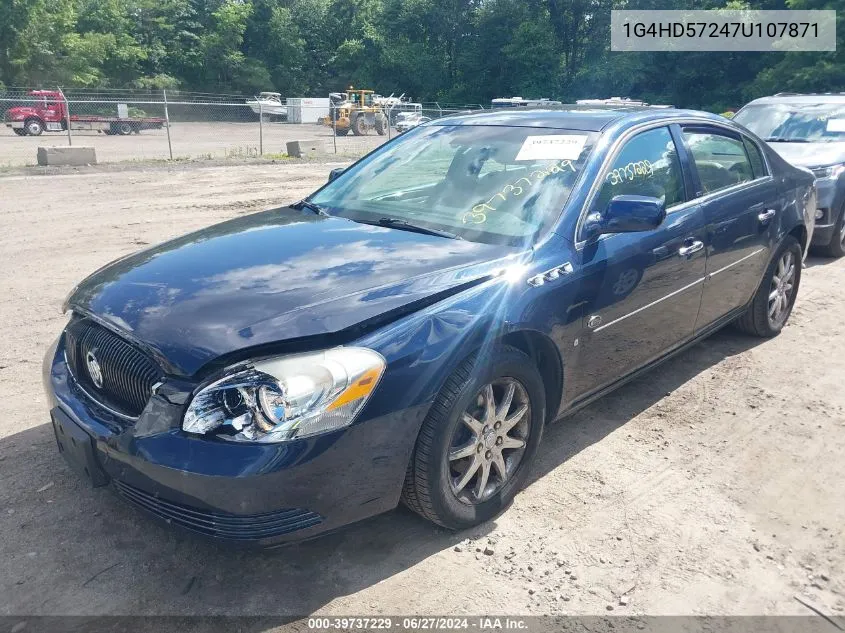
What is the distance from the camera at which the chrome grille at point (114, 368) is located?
2.65m

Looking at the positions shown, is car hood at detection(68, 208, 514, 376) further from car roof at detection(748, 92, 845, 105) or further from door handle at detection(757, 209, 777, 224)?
car roof at detection(748, 92, 845, 105)

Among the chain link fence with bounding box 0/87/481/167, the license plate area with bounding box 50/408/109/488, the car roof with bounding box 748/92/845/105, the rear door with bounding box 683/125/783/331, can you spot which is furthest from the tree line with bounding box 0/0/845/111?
the license plate area with bounding box 50/408/109/488

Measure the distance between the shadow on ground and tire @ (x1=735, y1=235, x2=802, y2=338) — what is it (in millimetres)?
3195

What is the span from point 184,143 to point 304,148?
8.71 metres

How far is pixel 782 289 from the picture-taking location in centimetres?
549

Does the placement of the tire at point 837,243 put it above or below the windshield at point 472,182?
below

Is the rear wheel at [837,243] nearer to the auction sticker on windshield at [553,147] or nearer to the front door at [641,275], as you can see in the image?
the front door at [641,275]

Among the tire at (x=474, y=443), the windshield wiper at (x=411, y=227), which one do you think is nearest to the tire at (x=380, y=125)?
the windshield wiper at (x=411, y=227)

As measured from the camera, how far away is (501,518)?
126 inches

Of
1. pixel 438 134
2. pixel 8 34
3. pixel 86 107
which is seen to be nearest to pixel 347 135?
pixel 86 107

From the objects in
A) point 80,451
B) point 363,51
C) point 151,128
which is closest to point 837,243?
point 80,451

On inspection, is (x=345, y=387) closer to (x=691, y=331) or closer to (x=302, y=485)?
(x=302, y=485)

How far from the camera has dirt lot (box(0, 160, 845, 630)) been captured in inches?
106

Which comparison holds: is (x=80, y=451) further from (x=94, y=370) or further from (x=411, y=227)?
(x=411, y=227)
